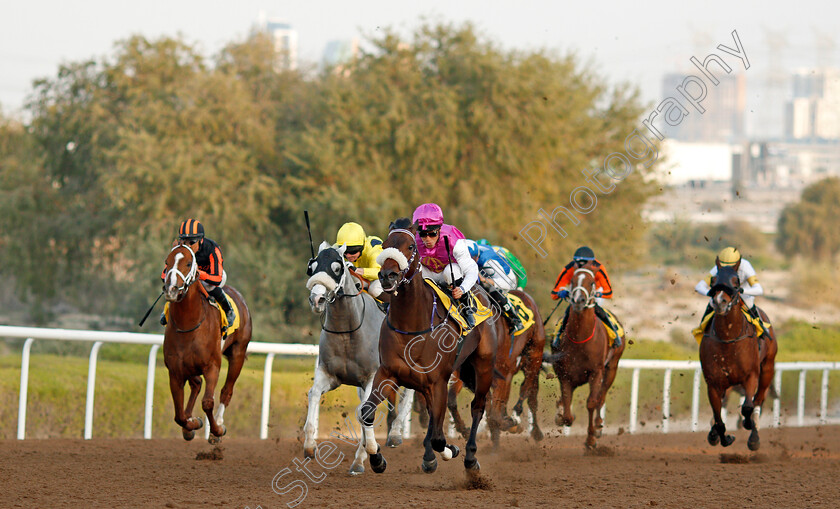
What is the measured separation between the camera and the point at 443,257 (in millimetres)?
6496

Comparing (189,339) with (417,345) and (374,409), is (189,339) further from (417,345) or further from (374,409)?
(417,345)

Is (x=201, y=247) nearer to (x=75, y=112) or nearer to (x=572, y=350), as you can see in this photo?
(x=572, y=350)

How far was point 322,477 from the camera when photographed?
264 inches

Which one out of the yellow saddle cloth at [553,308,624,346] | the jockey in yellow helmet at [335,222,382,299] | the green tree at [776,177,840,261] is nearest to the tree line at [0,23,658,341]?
the yellow saddle cloth at [553,308,624,346]

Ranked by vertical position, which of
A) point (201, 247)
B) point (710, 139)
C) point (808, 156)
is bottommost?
point (201, 247)

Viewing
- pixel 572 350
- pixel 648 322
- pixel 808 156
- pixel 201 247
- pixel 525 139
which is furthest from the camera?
pixel 808 156

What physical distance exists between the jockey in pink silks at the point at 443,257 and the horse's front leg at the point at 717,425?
3.10 metres

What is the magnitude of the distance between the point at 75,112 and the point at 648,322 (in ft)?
70.6

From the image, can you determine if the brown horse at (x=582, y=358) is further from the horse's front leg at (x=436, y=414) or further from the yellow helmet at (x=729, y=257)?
the horse's front leg at (x=436, y=414)

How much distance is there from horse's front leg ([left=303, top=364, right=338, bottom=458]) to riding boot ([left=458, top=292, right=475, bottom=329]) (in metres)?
1.05

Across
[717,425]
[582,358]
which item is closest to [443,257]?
[582,358]

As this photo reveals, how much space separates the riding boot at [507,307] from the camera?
7.71m

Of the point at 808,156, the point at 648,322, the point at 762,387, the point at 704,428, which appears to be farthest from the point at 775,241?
the point at 762,387

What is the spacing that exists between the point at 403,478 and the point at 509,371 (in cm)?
160
